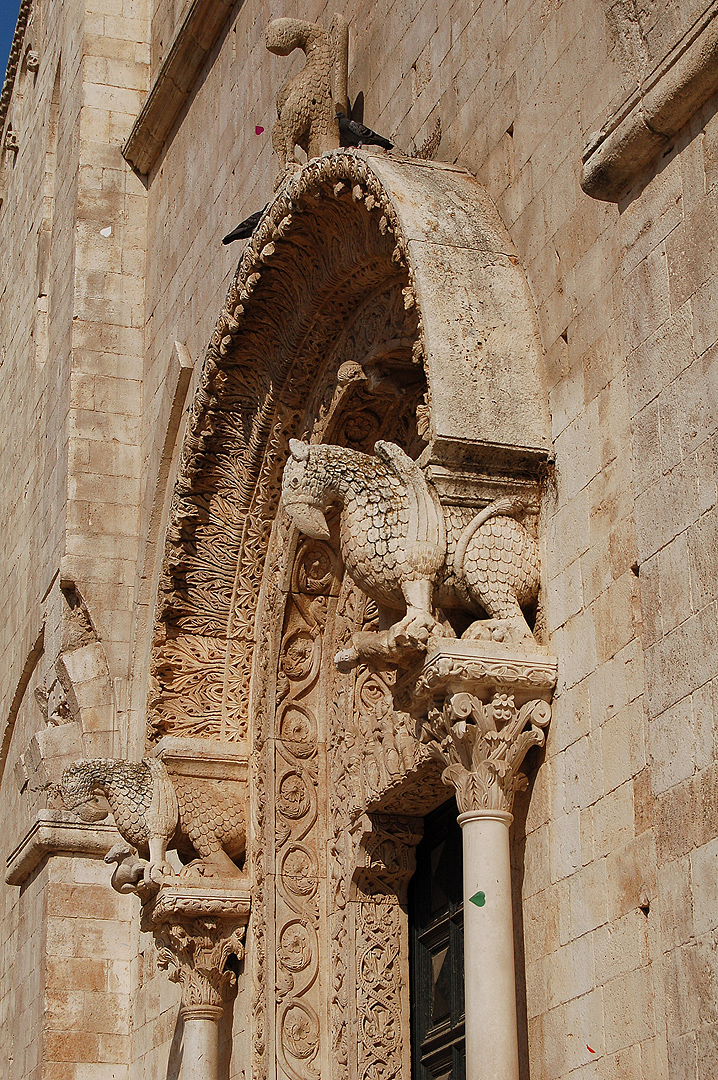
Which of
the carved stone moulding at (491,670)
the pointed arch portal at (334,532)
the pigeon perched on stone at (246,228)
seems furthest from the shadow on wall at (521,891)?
the pigeon perched on stone at (246,228)

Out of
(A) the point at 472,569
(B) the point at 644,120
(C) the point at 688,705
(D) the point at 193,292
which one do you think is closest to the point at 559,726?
(A) the point at 472,569

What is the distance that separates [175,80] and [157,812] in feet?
16.7

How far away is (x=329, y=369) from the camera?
8.19 metres

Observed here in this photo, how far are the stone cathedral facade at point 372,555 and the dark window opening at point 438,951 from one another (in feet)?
0.07

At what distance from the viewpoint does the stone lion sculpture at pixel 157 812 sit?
8398 millimetres

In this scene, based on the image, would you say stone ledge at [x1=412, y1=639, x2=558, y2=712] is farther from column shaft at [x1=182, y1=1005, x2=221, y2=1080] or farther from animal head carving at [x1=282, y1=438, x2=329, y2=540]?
column shaft at [x1=182, y1=1005, x2=221, y2=1080]

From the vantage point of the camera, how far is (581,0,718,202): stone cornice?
4.36 m

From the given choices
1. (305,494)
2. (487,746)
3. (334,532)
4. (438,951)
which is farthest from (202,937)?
(487,746)

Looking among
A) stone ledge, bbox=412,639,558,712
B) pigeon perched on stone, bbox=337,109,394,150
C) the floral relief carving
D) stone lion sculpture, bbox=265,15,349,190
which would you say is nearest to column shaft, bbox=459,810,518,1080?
stone ledge, bbox=412,639,558,712

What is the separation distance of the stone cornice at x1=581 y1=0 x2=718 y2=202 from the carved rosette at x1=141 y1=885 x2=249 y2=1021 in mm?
4563

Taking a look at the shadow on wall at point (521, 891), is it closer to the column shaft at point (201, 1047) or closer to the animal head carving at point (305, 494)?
the animal head carving at point (305, 494)

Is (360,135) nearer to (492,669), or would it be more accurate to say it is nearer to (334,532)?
(334,532)

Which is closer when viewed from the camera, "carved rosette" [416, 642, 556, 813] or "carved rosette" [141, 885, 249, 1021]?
"carved rosette" [416, 642, 556, 813]

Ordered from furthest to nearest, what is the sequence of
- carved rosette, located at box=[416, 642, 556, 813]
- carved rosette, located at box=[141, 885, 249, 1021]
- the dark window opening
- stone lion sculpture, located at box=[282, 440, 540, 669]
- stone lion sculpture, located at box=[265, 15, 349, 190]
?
carved rosette, located at box=[141, 885, 249, 1021] < stone lion sculpture, located at box=[265, 15, 349, 190] < the dark window opening < stone lion sculpture, located at box=[282, 440, 540, 669] < carved rosette, located at box=[416, 642, 556, 813]
